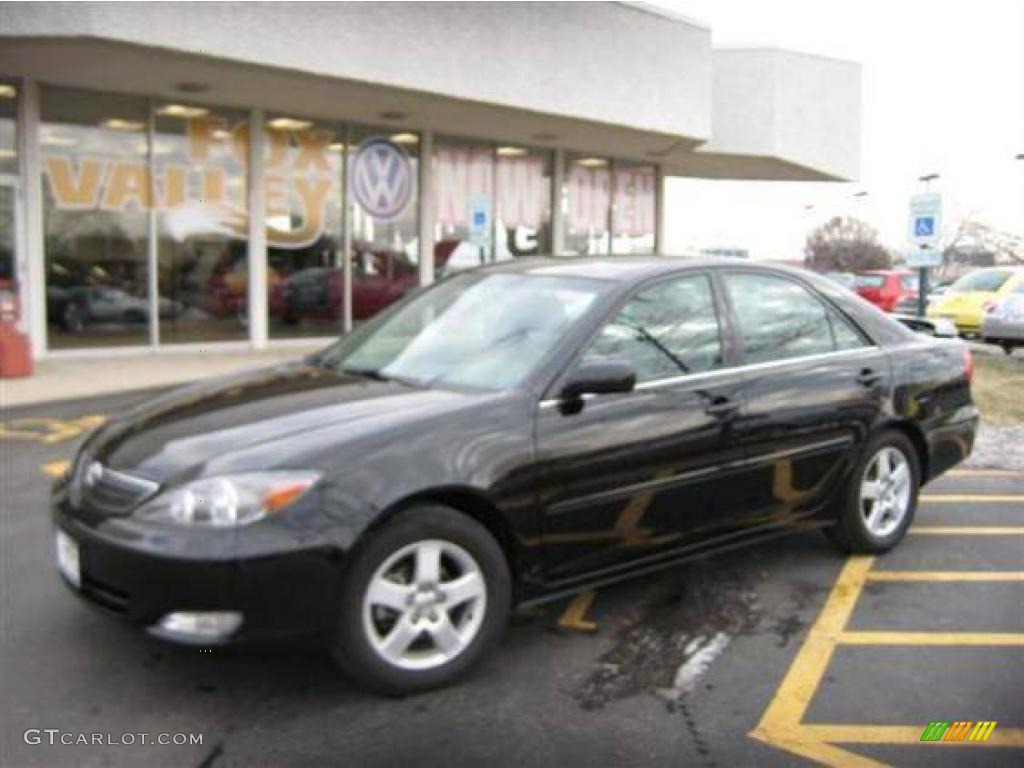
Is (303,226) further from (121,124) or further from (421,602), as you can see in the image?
(421,602)

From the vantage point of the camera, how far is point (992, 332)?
1638cm

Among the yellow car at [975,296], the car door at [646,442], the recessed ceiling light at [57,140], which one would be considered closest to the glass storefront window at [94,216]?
the recessed ceiling light at [57,140]

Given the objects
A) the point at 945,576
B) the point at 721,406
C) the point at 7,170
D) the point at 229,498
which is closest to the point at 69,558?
the point at 229,498

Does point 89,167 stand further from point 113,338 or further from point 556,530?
point 556,530

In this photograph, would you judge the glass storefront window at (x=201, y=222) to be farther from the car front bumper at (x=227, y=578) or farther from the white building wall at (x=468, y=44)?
the car front bumper at (x=227, y=578)

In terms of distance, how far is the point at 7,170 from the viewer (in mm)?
12938

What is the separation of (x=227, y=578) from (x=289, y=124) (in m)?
13.6

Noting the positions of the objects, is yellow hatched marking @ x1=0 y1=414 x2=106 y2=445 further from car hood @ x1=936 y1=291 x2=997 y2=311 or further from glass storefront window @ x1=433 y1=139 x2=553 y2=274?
car hood @ x1=936 y1=291 x2=997 y2=311

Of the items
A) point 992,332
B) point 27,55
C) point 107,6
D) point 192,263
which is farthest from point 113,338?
point 992,332

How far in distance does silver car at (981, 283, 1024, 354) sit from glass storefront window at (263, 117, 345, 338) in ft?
33.3

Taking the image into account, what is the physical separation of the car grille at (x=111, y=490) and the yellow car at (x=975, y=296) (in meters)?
16.7

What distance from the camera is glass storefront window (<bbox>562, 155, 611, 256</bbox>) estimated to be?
67.7ft

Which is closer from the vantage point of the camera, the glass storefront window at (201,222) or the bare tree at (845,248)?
the glass storefront window at (201,222)

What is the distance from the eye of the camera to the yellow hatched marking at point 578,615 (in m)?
4.30
